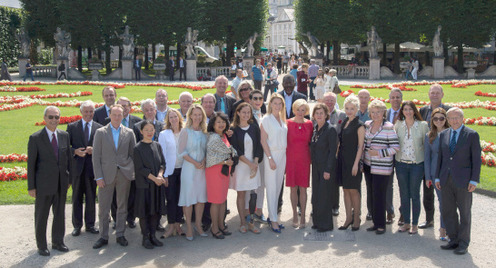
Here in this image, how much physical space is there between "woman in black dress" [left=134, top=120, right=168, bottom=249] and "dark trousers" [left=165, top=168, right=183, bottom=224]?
37 centimetres

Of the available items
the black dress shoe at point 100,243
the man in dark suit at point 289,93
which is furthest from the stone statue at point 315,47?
the black dress shoe at point 100,243

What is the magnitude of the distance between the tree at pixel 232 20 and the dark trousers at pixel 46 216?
40.3 m

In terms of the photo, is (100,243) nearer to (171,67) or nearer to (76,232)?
(76,232)

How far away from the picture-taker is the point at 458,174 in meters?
7.15

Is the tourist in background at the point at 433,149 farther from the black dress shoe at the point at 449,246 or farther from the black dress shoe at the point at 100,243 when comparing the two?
the black dress shoe at the point at 100,243

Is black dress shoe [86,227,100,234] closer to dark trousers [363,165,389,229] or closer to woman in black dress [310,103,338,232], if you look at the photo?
woman in black dress [310,103,338,232]

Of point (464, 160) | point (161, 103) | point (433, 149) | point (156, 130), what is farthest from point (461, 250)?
point (161, 103)

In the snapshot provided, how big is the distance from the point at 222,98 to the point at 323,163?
9.68 ft

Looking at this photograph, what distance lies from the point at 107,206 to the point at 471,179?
5.32 m

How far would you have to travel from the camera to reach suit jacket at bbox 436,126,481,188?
7086mm

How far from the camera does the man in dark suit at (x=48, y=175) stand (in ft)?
23.4

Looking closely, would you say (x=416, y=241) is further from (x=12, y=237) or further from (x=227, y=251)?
(x=12, y=237)

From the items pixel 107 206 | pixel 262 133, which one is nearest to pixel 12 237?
pixel 107 206

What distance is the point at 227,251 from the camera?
729 cm
